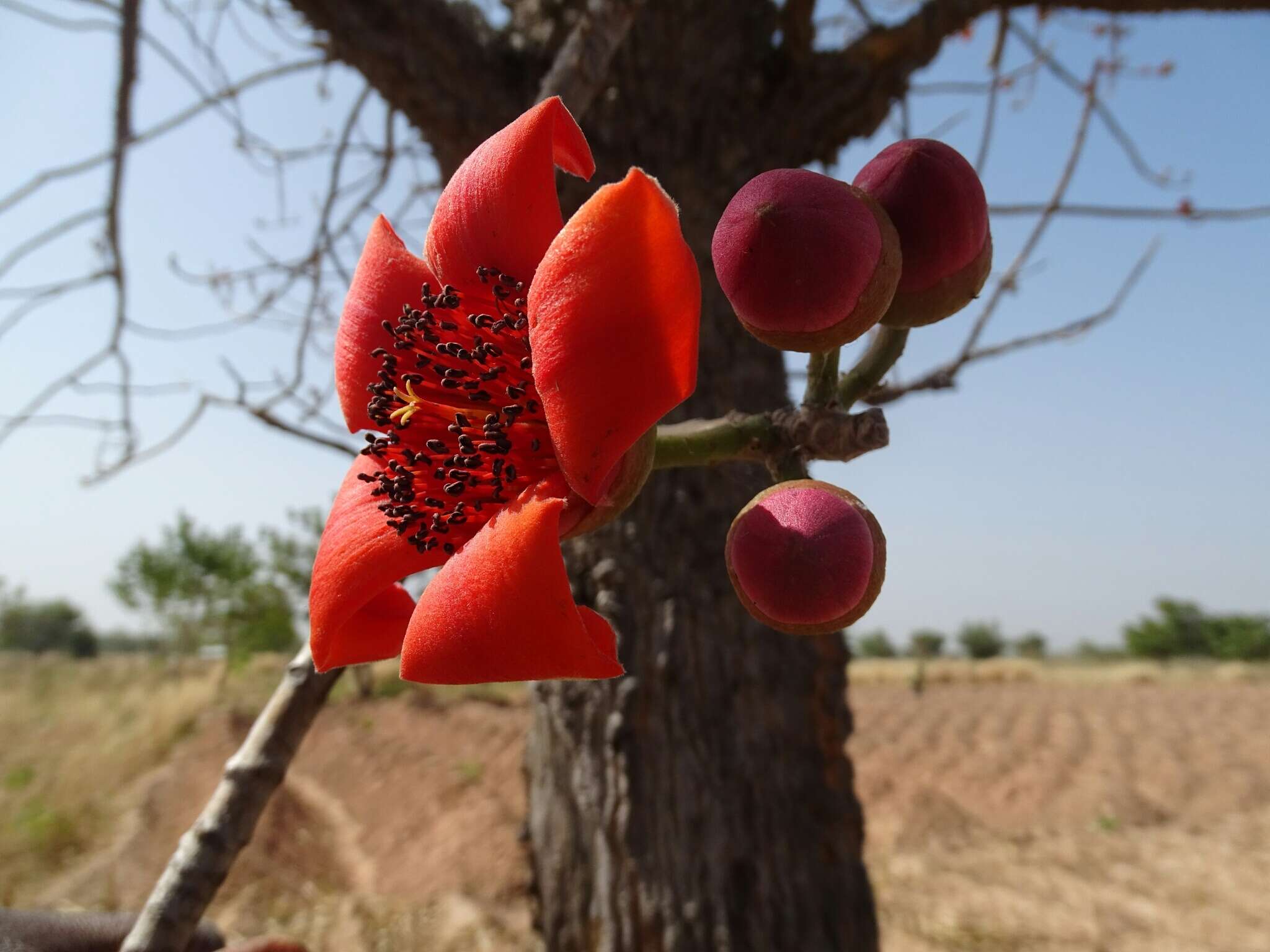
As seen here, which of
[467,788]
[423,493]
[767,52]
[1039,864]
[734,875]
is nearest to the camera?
[423,493]

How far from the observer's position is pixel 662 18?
9.73 ft

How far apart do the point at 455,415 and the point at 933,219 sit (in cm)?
58

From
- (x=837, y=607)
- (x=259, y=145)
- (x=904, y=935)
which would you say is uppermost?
(x=259, y=145)

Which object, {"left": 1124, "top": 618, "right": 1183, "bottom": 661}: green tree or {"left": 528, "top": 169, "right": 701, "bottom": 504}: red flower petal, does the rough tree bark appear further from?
{"left": 1124, "top": 618, "right": 1183, "bottom": 661}: green tree

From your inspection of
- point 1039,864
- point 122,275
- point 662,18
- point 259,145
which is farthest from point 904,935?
point 259,145

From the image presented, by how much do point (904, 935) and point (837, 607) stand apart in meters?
4.84

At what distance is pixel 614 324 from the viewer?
0.63 metres

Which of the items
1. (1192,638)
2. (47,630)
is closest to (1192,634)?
(1192,638)

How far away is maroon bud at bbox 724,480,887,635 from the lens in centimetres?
73

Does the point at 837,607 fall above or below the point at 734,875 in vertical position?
above

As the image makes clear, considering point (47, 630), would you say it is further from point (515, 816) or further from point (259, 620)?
point (515, 816)

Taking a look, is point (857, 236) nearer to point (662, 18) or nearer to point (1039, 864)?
point (662, 18)

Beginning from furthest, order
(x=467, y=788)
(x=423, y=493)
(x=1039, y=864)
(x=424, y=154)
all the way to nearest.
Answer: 1. (x=467, y=788)
2. (x=1039, y=864)
3. (x=424, y=154)
4. (x=423, y=493)

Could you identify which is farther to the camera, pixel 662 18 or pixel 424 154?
pixel 424 154
